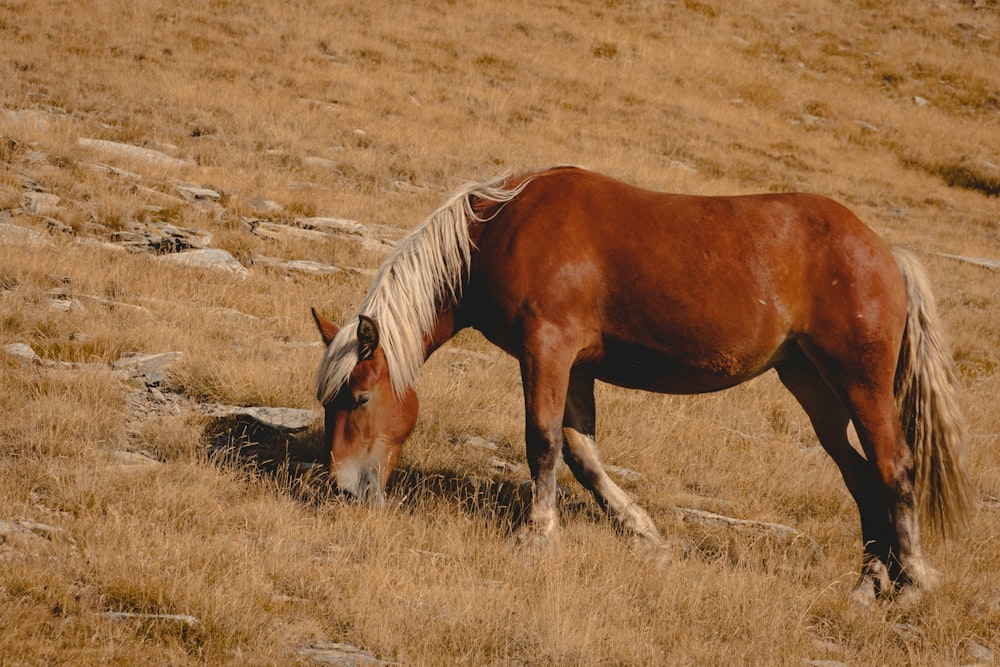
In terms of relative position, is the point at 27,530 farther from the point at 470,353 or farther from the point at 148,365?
the point at 470,353

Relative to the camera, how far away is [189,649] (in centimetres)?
376

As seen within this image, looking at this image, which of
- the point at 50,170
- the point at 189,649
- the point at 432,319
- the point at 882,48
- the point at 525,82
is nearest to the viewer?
the point at 189,649

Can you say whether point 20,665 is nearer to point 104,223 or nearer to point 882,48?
point 104,223

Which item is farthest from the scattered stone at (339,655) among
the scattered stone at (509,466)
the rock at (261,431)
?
the scattered stone at (509,466)

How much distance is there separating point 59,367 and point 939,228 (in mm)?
16755

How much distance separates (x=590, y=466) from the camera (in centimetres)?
594

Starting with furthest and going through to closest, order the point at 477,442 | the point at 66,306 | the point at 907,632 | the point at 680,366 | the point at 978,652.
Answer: the point at 66,306, the point at 477,442, the point at 680,366, the point at 907,632, the point at 978,652

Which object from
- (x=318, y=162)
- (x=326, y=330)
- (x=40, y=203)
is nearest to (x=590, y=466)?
(x=326, y=330)

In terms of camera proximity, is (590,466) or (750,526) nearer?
(590,466)

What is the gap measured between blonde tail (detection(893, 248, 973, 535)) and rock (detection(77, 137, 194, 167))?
1032 centimetres

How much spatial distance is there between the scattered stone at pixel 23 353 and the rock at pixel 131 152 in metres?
6.41

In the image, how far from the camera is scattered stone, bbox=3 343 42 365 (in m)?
6.68

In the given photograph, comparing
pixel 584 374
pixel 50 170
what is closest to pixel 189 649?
pixel 584 374

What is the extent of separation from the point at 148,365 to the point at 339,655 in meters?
3.86
